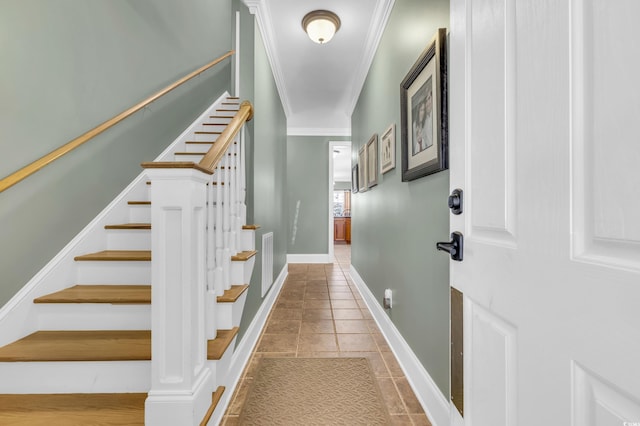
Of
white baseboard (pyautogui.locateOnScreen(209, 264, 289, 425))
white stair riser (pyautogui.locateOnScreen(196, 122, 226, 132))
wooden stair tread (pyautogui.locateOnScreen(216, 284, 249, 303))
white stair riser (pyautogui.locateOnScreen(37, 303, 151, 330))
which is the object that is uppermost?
white stair riser (pyautogui.locateOnScreen(196, 122, 226, 132))

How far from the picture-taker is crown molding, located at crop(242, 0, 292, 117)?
87.4 inches

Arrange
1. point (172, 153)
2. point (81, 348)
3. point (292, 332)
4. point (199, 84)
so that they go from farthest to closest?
point (199, 84) → point (172, 153) → point (292, 332) → point (81, 348)

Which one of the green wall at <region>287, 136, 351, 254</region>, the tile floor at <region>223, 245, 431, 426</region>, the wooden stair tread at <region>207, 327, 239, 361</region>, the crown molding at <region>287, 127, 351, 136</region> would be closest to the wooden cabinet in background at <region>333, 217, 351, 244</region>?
the green wall at <region>287, 136, 351, 254</region>

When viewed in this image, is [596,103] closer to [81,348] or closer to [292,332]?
[81,348]

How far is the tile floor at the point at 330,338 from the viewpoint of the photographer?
1444 millimetres

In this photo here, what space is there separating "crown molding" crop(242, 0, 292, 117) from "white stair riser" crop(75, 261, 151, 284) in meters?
2.08

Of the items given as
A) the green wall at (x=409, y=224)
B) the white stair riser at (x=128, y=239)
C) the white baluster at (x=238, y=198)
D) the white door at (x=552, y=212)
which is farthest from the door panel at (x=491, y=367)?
the white stair riser at (x=128, y=239)

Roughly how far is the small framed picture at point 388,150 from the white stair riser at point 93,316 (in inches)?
69.2

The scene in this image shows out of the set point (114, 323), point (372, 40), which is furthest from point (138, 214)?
point (372, 40)

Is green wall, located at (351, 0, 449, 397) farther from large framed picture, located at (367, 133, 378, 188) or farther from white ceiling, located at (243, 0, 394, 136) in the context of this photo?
white ceiling, located at (243, 0, 394, 136)

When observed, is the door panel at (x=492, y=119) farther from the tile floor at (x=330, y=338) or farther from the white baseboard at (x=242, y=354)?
the white baseboard at (x=242, y=354)

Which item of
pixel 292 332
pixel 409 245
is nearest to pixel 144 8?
pixel 409 245

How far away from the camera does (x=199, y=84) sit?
9.73ft

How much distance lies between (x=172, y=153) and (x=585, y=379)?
283 centimetres
